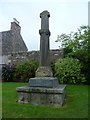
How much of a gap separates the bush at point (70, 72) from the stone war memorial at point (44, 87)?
6482 mm

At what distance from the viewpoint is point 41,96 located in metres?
7.43

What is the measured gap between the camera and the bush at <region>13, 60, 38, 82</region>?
16.2 meters

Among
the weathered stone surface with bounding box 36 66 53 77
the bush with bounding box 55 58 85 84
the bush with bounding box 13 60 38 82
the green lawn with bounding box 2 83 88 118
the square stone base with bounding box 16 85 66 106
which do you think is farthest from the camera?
the bush with bounding box 13 60 38 82

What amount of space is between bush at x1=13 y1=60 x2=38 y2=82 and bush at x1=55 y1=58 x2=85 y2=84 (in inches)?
87.3

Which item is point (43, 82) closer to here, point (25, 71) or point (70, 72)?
point (70, 72)

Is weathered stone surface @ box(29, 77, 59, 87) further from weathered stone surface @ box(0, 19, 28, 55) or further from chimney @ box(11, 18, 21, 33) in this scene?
chimney @ box(11, 18, 21, 33)

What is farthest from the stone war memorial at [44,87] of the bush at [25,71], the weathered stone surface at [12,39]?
the weathered stone surface at [12,39]

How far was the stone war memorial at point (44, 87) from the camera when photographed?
732cm

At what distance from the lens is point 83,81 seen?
14.7m

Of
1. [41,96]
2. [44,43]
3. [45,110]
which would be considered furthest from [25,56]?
[45,110]

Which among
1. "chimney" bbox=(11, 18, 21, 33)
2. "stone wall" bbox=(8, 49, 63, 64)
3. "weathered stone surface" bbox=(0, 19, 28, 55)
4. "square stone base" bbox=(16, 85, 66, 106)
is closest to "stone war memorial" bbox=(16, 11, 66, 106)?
"square stone base" bbox=(16, 85, 66, 106)

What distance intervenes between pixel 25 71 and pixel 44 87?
864cm

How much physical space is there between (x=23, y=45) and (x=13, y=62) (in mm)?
7856

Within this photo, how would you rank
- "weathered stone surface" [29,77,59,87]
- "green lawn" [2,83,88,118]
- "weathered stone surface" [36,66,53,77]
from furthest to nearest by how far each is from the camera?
"weathered stone surface" [36,66,53,77] < "weathered stone surface" [29,77,59,87] < "green lawn" [2,83,88,118]
